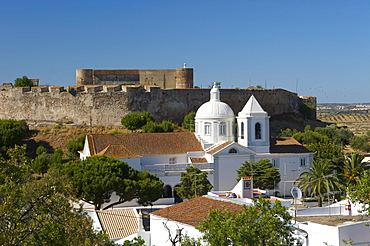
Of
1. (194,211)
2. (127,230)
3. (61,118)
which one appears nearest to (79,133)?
(61,118)

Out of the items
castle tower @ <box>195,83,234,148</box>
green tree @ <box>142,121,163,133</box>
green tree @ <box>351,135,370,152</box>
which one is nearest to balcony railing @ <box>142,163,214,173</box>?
castle tower @ <box>195,83,234,148</box>

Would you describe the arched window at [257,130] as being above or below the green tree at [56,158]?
above

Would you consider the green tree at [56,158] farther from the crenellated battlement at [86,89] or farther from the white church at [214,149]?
the crenellated battlement at [86,89]

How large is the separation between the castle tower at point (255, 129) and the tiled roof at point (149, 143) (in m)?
2.95

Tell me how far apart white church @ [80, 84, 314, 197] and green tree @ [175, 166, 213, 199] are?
5.32ft

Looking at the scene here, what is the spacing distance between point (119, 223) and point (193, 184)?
1050cm

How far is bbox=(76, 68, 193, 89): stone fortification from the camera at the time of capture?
57406mm

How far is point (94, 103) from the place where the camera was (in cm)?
4978

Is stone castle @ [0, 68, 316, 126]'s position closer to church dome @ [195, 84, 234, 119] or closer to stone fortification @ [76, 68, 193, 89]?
stone fortification @ [76, 68, 193, 89]

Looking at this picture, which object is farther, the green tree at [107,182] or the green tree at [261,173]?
the green tree at [261,173]

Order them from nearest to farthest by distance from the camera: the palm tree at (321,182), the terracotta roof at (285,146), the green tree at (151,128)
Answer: the palm tree at (321,182), the terracotta roof at (285,146), the green tree at (151,128)

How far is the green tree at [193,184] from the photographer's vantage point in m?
30.0

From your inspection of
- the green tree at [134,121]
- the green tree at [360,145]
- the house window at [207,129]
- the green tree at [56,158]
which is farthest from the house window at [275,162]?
the green tree at [360,145]

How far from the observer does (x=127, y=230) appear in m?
19.6
